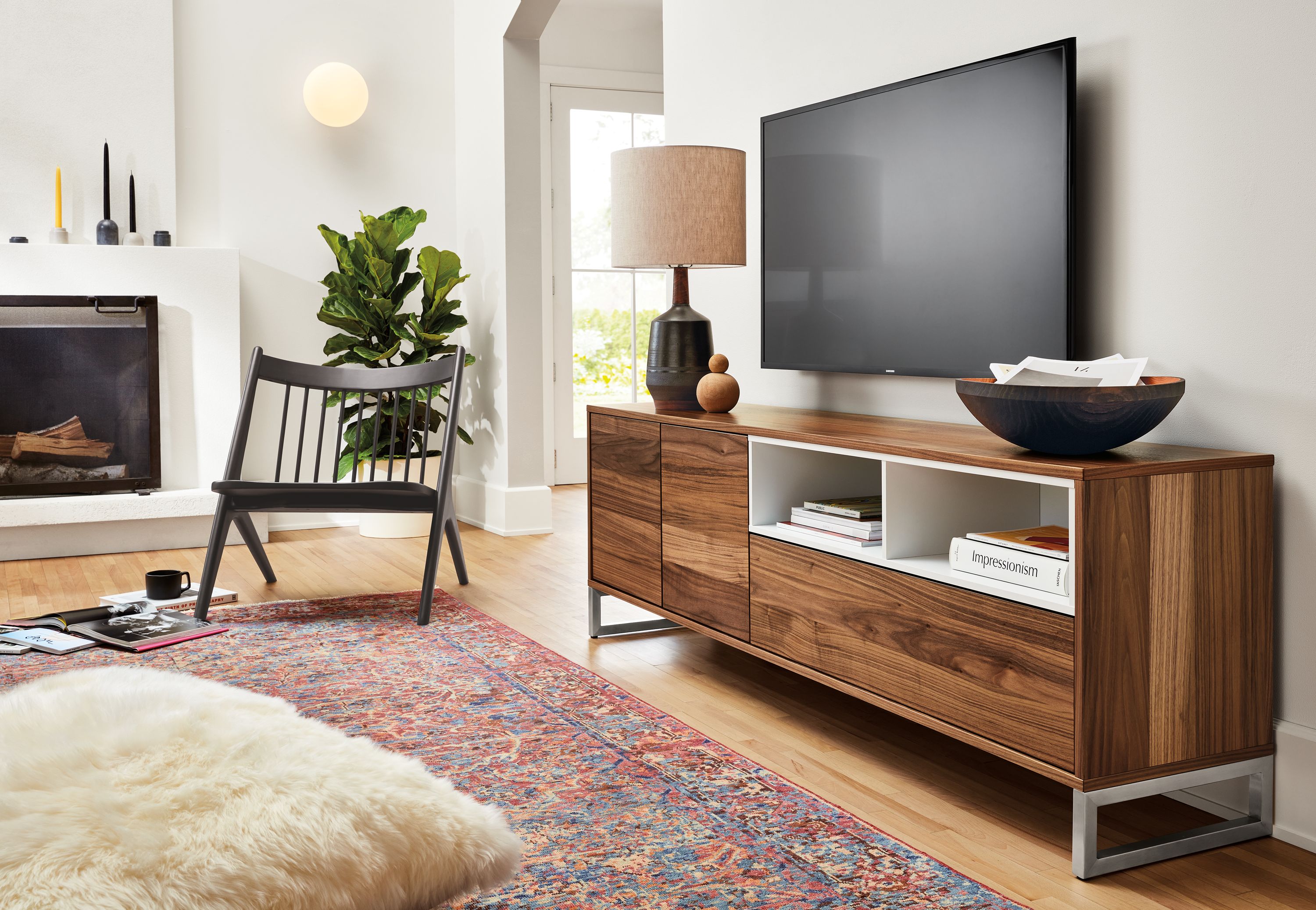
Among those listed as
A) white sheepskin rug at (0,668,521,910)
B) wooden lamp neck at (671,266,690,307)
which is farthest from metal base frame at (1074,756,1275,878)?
wooden lamp neck at (671,266,690,307)

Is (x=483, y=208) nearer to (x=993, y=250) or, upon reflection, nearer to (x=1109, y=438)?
(x=993, y=250)

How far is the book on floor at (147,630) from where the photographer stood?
9.75 feet

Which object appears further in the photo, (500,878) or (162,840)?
(500,878)

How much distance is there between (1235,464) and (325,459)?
400cm

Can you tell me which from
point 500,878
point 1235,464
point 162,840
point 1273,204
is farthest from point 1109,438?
point 162,840

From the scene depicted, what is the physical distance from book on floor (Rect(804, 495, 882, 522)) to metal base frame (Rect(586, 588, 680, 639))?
0.83 m

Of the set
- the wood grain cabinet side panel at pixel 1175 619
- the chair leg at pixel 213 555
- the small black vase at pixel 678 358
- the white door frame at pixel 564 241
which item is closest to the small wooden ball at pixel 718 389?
the small black vase at pixel 678 358

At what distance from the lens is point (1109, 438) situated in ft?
5.63

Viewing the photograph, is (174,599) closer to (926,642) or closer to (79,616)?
(79,616)

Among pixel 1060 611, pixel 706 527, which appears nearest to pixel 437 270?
pixel 706 527

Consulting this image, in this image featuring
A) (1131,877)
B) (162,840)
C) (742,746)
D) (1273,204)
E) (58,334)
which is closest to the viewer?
(162,840)

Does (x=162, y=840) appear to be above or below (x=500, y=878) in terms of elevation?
above

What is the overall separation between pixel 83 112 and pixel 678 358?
120 inches

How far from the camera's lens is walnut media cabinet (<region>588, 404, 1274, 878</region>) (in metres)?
1.64
